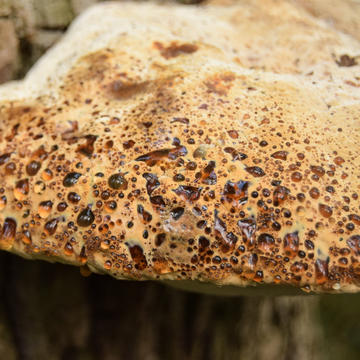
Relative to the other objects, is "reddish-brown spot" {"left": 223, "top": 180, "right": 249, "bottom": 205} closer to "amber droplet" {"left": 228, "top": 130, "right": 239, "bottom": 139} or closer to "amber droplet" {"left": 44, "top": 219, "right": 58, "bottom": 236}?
"amber droplet" {"left": 228, "top": 130, "right": 239, "bottom": 139}

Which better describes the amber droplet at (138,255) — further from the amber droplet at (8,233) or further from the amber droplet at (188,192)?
the amber droplet at (8,233)

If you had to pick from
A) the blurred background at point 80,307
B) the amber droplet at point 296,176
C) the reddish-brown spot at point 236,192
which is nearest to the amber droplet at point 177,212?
the reddish-brown spot at point 236,192

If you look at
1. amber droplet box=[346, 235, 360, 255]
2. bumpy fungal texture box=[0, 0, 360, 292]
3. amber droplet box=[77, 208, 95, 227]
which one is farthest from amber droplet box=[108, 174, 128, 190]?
amber droplet box=[346, 235, 360, 255]

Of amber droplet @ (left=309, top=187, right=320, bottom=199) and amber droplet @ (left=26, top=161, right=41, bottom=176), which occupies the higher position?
amber droplet @ (left=309, top=187, right=320, bottom=199)

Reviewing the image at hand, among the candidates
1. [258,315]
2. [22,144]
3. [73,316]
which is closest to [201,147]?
[22,144]

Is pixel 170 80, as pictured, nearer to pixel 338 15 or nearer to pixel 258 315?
pixel 338 15
